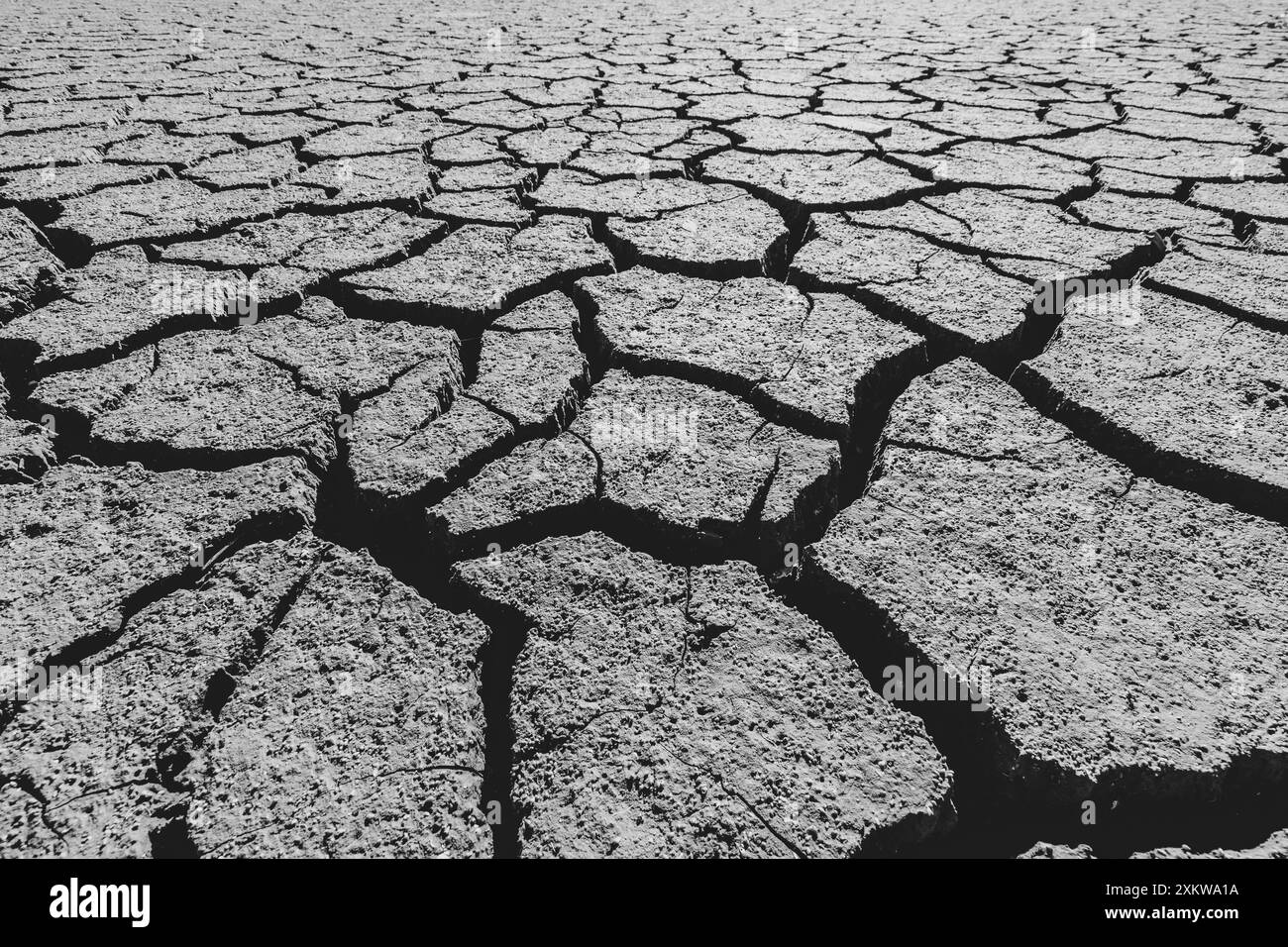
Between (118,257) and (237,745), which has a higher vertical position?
(118,257)

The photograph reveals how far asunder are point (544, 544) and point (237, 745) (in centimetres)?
45

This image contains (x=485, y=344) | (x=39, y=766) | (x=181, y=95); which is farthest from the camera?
(x=181, y=95)

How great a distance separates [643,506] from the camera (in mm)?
1124

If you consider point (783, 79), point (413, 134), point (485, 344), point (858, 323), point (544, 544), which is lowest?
point (544, 544)

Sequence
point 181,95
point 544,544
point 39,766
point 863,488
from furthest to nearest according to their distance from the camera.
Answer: point 181,95
point 863,488
point 544,544
point 39,766

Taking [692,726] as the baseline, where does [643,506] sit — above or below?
above

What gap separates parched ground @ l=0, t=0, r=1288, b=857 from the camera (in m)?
0.78

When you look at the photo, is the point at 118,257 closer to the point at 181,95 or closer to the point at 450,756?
the point at 450,756

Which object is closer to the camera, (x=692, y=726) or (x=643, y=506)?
(x=692, y=726)

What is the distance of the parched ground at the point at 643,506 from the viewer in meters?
0.78
